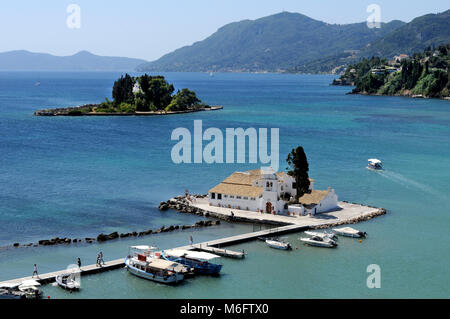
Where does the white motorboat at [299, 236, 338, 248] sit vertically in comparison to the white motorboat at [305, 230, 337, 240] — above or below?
below

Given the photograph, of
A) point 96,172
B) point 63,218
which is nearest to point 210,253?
point 63,218

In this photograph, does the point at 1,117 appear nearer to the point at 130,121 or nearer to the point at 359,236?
the point at 130,121

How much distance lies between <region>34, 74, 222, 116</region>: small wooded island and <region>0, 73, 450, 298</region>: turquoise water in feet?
84.5

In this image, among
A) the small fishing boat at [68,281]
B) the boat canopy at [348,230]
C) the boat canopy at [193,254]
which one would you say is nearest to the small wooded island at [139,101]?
the boat canopy at [348,230]

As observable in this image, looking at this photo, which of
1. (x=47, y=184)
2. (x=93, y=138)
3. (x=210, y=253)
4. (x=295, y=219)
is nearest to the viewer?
(x=210, y=253)

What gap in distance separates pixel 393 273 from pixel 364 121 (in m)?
120

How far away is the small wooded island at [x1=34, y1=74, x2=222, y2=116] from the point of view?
17188 centimetres

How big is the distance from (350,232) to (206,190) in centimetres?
2375

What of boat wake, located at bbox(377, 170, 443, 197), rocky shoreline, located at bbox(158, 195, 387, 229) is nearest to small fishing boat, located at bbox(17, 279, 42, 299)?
rocky shoreline, located at bbox(158, 195, 387, 229)

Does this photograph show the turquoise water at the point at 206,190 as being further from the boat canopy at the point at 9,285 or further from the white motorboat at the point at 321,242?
the boat canopy at the point at 9,285

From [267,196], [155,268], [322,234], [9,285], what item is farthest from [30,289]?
[267,196]

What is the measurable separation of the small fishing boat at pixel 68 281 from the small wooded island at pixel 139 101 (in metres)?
130

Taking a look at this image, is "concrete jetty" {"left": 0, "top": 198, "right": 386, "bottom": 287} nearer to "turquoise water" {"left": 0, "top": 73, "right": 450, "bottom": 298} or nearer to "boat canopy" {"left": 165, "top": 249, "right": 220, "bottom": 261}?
"turquoise water" {"left": 0, "top": 73, "right": 450, "bottom": 298}
